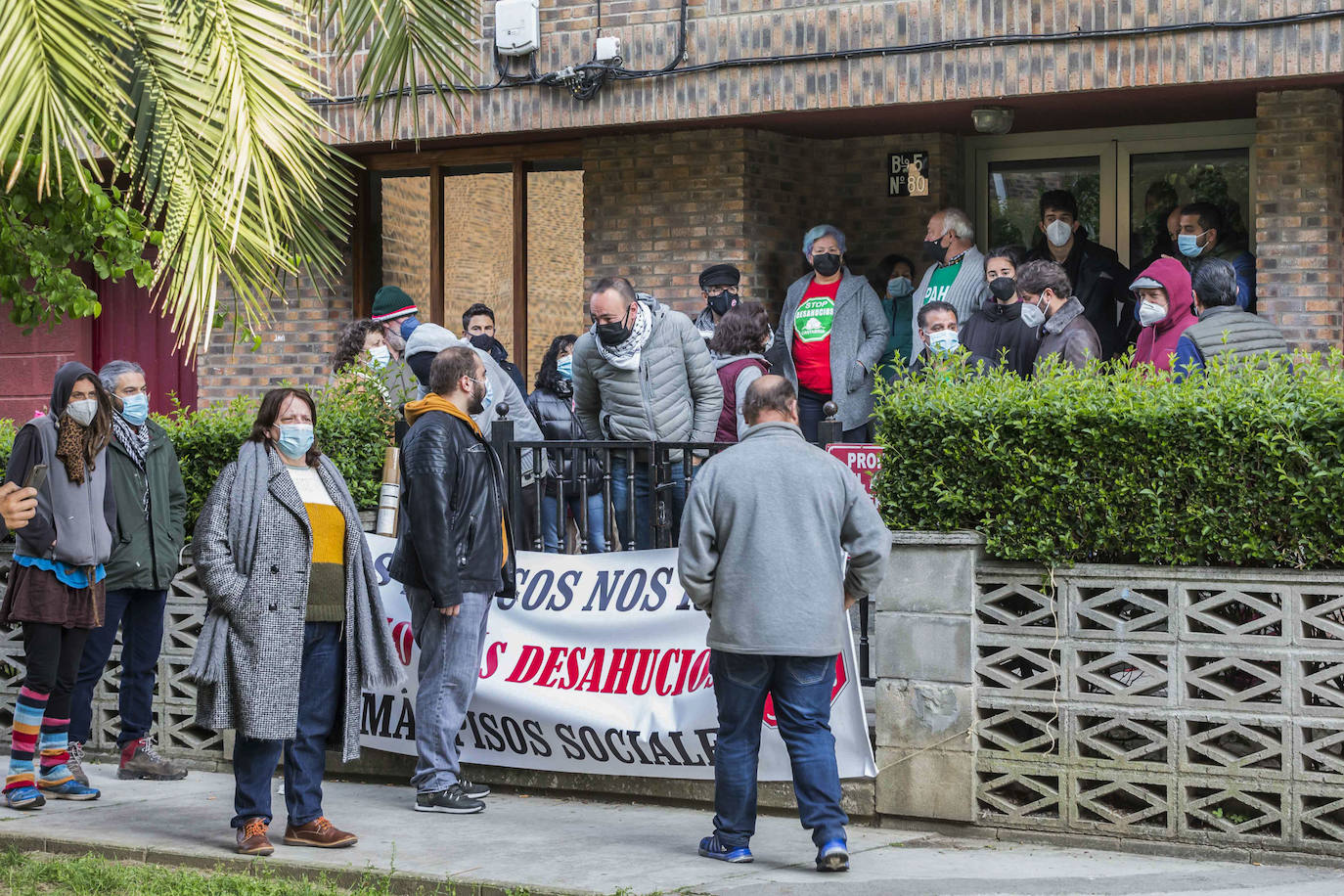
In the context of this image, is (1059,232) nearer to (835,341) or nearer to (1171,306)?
(835,341)

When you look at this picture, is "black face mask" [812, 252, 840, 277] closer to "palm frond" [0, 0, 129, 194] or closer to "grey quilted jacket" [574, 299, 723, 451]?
"grey quilted jacket" [574, 299, 723, 451]

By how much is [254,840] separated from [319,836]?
26cm

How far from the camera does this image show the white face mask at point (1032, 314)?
880 cm

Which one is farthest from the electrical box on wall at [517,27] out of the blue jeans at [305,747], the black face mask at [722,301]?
the blue jeans at [305,747]

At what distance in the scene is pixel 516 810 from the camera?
775 centimetres

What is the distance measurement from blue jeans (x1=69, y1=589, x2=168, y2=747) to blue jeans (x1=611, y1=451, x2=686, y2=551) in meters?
2.40

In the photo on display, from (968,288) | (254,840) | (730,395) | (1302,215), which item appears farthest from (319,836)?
(1302,215)

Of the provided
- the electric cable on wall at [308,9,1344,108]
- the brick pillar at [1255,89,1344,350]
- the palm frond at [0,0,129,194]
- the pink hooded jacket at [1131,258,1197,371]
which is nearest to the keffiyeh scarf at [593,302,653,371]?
the electric cable on wall at [308,9,1344,108]

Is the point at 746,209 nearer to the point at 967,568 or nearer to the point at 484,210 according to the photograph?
the point at 484,210

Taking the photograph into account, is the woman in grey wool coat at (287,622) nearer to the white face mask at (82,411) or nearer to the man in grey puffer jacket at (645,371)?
the white face mask at (82,411)

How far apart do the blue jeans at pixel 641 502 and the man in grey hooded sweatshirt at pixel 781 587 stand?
1.61 meters

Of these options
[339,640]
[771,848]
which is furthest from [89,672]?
[771,848]

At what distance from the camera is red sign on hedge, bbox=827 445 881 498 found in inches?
302

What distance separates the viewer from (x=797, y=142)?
12.7 metres
